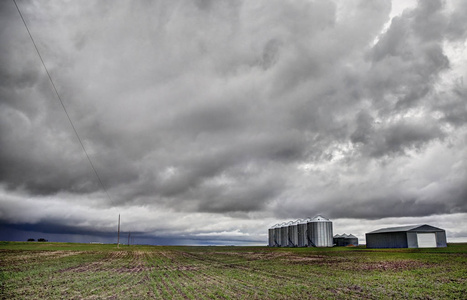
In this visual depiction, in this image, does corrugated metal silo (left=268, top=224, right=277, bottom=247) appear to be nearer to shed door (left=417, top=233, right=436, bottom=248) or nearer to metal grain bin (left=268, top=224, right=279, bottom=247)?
metal grain bin (left=268, top=224, right=279, bottom=247)

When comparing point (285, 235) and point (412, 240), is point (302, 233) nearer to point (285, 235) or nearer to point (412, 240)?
point (285, 235)

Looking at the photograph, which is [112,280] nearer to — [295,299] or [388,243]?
[295,299]

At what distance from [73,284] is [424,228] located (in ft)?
287

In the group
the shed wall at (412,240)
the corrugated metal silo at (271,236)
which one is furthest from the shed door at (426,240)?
the corrugated metal silo at (271,236)

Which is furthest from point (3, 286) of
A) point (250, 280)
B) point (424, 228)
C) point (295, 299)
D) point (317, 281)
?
point (424, 228)

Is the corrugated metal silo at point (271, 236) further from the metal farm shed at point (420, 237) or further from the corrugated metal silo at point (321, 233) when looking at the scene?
the metal farm shed at point (420, 237)

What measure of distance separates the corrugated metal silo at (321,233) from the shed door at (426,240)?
3234 centimetres

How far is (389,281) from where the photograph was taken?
24.1 metres

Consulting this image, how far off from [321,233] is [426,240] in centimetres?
3499

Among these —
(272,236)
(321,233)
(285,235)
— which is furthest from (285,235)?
(321,233)

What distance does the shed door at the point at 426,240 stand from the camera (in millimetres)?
82375

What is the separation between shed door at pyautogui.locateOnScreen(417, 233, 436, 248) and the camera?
8238 centimetres

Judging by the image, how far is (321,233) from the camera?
111 m

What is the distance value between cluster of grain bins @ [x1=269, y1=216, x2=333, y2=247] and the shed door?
32337mm
